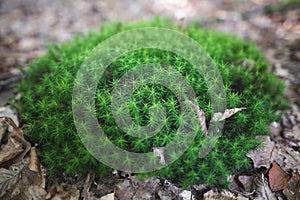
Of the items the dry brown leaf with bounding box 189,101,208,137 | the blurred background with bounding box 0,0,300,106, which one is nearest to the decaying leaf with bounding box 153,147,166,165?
the dry brown leaf with bounding box 189,101,208,137

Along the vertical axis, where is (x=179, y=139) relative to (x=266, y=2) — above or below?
above

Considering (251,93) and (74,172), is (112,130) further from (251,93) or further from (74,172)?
(251,93)

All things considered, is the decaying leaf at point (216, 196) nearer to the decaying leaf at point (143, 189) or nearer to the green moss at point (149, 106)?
the green moss at point (149, 106)

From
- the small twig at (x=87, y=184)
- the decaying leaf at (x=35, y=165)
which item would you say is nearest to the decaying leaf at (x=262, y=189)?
the small twig at (x=87, y=184)

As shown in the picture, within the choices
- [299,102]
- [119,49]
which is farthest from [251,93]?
[119,49]

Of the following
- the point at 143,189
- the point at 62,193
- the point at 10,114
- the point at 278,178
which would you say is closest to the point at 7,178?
the point at 62,193
